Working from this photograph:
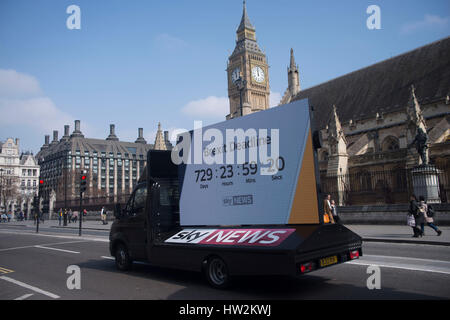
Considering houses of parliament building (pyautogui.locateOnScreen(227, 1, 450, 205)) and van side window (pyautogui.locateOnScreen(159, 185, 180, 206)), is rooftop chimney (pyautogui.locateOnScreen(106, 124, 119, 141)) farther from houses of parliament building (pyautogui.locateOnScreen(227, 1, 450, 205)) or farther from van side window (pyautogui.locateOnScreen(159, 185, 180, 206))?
van side window (pyautogui.locateOnScreen(159, 185, 180, 206))

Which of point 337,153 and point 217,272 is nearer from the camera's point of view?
point 217,272

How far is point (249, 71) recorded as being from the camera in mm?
78500

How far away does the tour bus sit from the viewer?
5883 mm

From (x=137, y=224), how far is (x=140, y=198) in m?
0.65

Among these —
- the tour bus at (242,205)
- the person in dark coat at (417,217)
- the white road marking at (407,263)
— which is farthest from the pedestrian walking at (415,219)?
the tour bus at (242,205)

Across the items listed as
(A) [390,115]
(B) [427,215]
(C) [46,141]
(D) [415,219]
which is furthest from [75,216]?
(C) [46,141]

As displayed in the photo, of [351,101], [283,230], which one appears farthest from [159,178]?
[351,101]

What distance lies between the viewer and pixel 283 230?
600 centimetres

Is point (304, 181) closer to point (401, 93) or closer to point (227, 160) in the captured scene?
point (227, 160)

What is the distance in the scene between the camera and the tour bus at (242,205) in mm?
5883

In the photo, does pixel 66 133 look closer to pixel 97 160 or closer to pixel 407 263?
pixel 97 160

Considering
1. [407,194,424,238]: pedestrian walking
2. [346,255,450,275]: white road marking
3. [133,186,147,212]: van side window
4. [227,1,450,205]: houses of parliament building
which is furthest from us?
[227,1,450,205]: houses of parliament building

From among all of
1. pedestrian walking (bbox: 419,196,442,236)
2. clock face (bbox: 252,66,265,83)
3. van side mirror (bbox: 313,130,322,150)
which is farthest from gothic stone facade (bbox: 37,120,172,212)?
van side mirror (bbox: 313,130,322,150)

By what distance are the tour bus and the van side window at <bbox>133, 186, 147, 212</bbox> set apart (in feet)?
0.11
